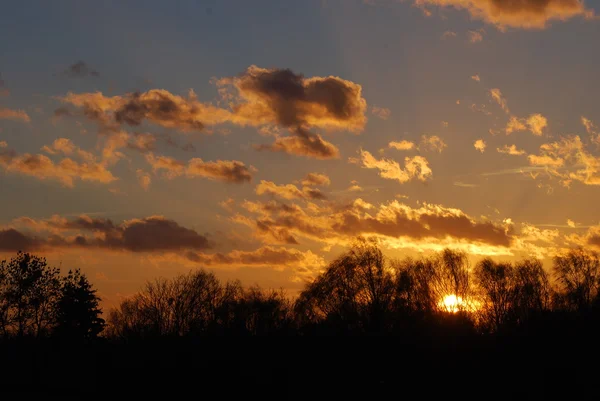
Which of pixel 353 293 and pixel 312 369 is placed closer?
pixel 312 369

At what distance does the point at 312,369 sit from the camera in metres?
80.4

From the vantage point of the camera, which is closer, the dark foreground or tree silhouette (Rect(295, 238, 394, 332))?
the dark foreground

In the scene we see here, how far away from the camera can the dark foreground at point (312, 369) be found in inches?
2702

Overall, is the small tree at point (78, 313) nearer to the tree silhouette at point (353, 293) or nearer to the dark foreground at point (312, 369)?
the dark foreground at point (312, 369)

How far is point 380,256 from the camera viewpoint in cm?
10638

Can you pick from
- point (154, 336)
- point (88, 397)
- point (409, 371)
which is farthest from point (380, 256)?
point (88, 397)

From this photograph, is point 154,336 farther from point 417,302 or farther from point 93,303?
point 417,302

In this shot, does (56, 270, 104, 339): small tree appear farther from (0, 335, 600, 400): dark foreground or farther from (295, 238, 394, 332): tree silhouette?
(295, 238, 394, 332): tree silhouette

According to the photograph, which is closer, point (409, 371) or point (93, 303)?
point (409, 371)

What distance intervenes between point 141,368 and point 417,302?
4719 centimetres

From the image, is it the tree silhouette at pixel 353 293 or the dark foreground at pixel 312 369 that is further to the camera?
the tree silhouette at pixel 353 293

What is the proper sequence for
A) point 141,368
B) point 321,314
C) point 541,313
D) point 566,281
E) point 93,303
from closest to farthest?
1. point 141,368
2. point 93,303
3. point 541,313
4. point 321,314
5. point 566,281

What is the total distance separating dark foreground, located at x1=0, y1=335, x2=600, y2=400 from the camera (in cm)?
6862

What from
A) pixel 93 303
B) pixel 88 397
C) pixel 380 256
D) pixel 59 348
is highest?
pixel 380 256
